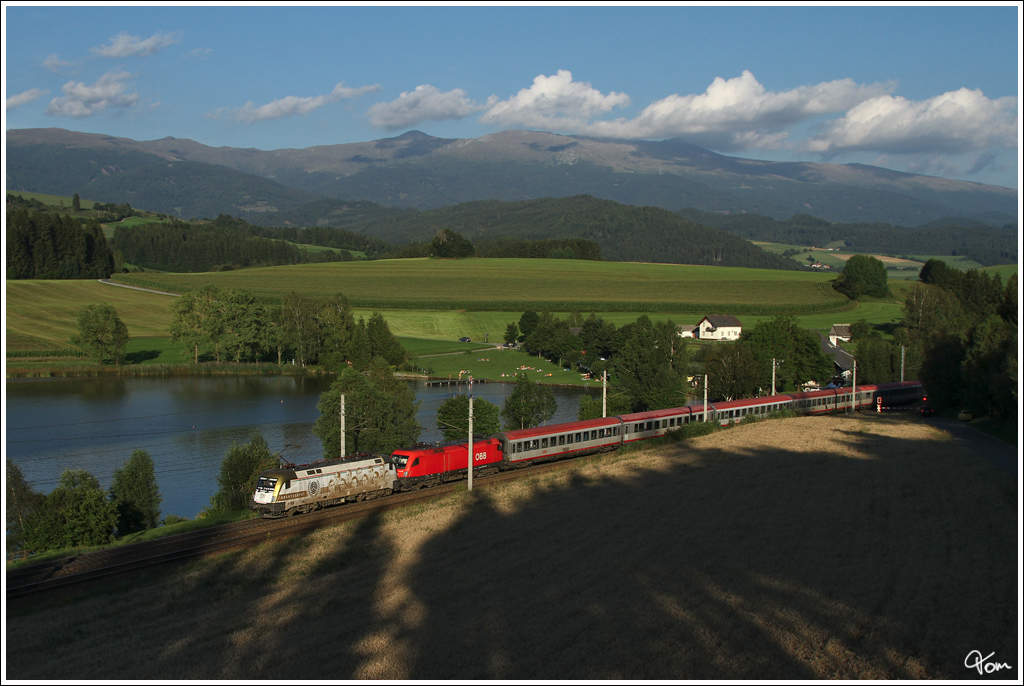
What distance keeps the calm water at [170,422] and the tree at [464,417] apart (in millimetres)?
4298

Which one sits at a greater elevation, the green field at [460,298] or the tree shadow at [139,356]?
the green field at [460,298]

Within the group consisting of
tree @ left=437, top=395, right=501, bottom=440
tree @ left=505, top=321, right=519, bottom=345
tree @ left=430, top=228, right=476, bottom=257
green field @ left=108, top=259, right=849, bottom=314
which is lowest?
tree @ left=437, top=395, right=501, bottom=440

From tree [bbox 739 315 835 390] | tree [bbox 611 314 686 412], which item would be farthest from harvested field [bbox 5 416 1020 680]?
tree [bbox 739 315 835 390]

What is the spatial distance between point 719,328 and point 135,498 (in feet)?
282

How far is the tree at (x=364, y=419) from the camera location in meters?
47.0

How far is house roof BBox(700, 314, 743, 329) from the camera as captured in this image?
106188mm

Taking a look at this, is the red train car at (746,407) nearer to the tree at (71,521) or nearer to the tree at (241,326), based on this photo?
the tree at (71,521)

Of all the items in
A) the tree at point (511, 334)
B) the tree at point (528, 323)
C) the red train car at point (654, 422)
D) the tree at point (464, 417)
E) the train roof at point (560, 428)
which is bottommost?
the tree at point (464, 417)

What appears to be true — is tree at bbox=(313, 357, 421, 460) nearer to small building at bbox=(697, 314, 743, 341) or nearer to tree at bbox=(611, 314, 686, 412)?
tree at bbox=(611, 314, 686, 412)

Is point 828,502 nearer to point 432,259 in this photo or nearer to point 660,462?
point 660,462

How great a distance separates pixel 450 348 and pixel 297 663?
287ft

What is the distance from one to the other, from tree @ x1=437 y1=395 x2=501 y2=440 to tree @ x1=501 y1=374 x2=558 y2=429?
7.89ft

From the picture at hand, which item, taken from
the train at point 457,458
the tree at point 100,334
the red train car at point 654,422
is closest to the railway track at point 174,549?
the train at point 457,458

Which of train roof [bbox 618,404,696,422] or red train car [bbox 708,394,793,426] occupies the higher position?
train roof [bbox 618,404,696,422]
